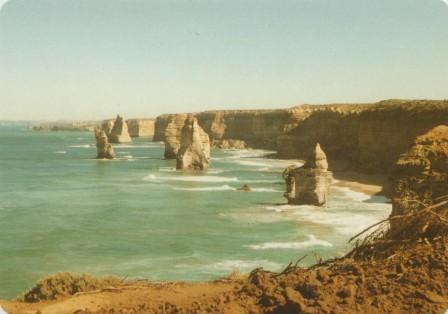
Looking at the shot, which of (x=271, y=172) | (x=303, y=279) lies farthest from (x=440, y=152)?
(x=271, y=172)

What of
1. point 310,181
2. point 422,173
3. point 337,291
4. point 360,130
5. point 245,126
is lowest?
point 310,181

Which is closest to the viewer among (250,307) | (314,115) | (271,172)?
(250,307)

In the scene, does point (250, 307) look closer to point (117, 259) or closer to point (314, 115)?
point (117, 259)

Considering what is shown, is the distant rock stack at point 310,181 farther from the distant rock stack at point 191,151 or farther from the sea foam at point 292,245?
the distant rock stack at point 191,151

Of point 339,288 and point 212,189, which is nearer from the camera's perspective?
point 339,288

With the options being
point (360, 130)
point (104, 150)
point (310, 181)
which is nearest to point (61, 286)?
point (310, 181)

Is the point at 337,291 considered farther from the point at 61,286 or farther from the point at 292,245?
the point at 292,245
